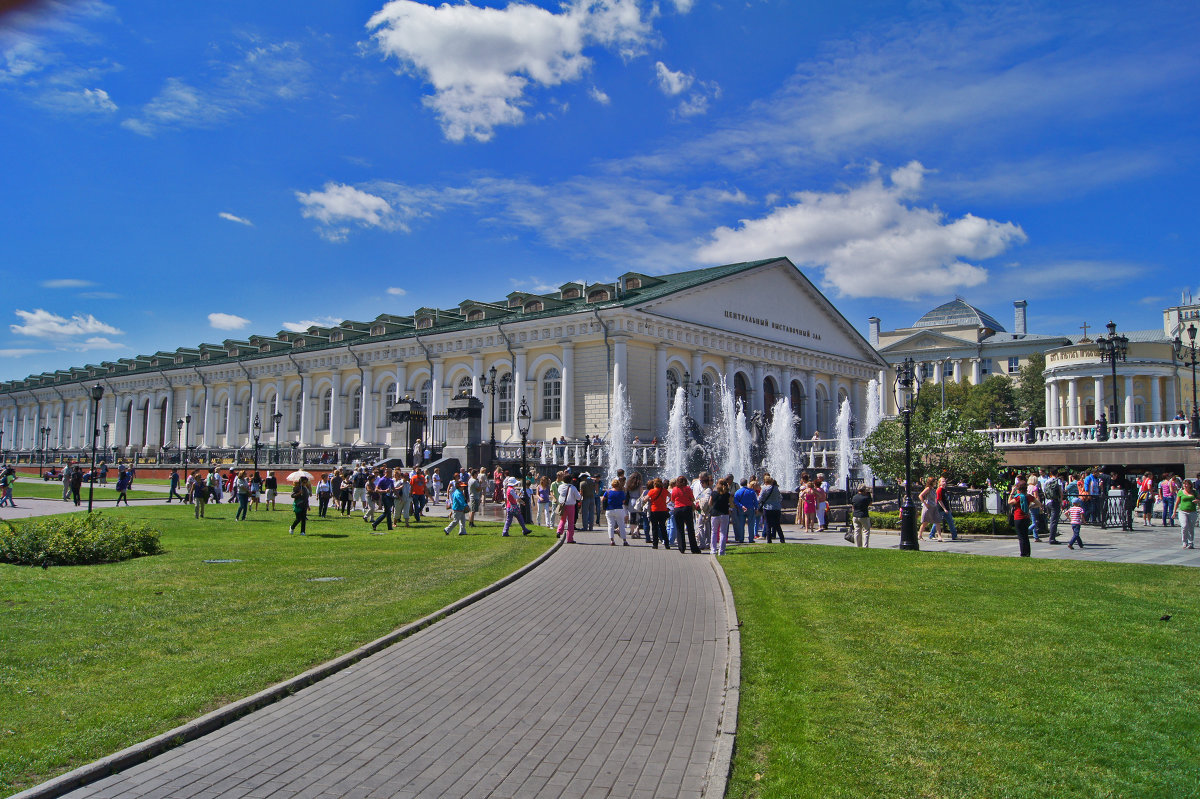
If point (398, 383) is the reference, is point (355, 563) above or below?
below

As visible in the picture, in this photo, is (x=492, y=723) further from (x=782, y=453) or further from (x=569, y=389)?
(x=569, y=389)

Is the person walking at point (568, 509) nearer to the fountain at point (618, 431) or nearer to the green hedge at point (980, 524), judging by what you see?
the green hedge at point (980, 524)

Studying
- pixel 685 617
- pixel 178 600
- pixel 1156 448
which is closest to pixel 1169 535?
pixel 1156 448

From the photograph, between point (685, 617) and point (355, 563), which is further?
point (355, 563)

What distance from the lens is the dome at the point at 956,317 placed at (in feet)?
327

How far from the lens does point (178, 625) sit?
9375 millimetres

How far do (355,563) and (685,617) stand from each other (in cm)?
709

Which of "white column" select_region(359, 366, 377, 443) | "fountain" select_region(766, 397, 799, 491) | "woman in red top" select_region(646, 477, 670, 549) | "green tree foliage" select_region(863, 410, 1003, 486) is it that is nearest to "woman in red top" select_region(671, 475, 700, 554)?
"woman in red top" select_region(646, 477, 670, 549)

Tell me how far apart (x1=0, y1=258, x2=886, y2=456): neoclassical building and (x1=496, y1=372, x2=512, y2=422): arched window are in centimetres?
9

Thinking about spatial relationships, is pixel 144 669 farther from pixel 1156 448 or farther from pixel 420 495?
pixel 1156 448

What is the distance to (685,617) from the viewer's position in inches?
420

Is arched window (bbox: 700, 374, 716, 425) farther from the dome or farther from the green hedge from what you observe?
the dome

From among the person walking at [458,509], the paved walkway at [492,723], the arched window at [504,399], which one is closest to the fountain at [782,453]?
the arched window at [504,399]

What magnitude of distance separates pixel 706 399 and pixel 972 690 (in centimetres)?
4070
